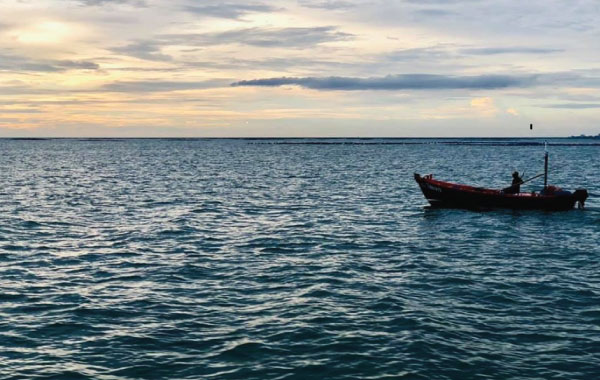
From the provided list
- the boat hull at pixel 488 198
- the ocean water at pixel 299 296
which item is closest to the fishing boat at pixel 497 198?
the boat hull at pixel 488 198

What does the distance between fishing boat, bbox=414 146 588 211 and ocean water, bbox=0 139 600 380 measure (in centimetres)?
148

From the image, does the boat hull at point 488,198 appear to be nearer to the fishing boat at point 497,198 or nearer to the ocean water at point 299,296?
the fishing boat at point 497,198

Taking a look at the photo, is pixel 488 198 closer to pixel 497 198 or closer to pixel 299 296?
pixel 497 198

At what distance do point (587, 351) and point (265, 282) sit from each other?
1077 centimetres

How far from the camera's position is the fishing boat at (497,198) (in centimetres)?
4034

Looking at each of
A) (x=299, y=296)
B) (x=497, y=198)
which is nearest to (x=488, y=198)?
(x=497, y=198)

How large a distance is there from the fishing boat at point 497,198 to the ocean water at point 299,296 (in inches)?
58.4

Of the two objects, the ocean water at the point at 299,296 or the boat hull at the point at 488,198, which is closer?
the ocean water at the point at 299,296

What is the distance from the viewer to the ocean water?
14.3 meters

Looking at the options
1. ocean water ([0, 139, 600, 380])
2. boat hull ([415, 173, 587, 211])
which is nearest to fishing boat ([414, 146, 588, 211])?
boat hull ([415, 173, 587, 211])

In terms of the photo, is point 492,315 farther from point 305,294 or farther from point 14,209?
point 14,209

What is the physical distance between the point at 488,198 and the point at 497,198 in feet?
2.04

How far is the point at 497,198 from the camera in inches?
1603

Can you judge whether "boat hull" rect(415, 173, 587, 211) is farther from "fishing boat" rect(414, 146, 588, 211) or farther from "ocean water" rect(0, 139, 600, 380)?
"ocean water" rect(0, 139, 600, 380)
